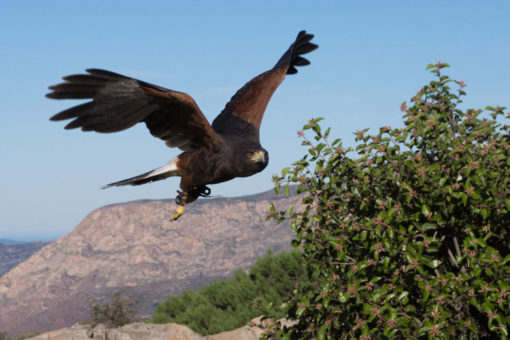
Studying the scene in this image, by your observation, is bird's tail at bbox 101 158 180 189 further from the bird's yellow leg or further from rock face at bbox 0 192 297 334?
rock face at bbox 0 192 297 334

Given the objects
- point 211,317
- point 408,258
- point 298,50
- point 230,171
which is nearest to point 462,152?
point 408,258

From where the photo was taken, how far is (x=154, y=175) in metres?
7.22

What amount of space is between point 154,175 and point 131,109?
118cm

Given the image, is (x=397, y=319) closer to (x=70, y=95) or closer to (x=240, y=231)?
(x=70, y=95)

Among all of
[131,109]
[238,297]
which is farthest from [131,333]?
[238,297]

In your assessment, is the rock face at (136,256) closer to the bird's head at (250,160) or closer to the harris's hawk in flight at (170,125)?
the harris's hawk in flight at (170,125)

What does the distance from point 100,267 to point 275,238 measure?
29.6 metres

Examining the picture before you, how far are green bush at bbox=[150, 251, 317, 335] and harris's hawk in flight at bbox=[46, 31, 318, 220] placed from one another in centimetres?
762

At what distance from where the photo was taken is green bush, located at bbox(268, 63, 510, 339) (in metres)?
5.99

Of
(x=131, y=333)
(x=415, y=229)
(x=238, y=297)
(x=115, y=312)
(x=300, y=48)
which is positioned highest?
(x=300, y=48)

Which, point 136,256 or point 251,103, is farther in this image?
point 136,256

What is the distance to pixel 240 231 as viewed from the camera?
4070 inches

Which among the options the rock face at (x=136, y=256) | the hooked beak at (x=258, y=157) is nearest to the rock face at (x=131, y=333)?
the hooked beak at (x=258, y=157)

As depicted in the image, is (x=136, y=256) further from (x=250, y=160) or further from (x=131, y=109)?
(x=250, y=160)
